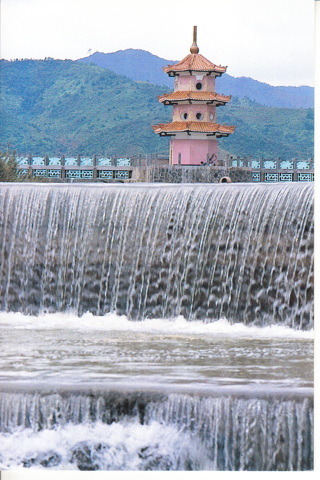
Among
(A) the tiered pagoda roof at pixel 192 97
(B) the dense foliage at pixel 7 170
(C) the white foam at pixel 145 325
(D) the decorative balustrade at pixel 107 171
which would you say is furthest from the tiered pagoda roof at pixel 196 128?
(C) the white foam at pixel 145 325

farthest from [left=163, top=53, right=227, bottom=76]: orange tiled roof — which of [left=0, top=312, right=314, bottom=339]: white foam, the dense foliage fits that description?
[left=0, top=312, right=314, bottom=339]: white foam

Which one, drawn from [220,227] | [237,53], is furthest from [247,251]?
[237,53]

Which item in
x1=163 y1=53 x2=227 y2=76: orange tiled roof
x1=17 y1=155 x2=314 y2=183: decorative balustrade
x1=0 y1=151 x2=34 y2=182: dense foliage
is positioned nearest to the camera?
x1=0 y1=151 x2=34 y2=182: dense foliage

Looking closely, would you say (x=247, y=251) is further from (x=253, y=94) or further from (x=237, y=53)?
(x=253, y=94)

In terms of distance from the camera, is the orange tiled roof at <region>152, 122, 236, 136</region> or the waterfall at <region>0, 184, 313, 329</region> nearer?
the waterfall at <region>0, 184, 313, 329</region>

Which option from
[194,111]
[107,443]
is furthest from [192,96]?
[107,443]

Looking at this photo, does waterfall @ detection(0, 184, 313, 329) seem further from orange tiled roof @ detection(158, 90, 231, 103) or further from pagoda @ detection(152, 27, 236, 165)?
orange tiled roof @ detection(158, 90, 231, 103)
